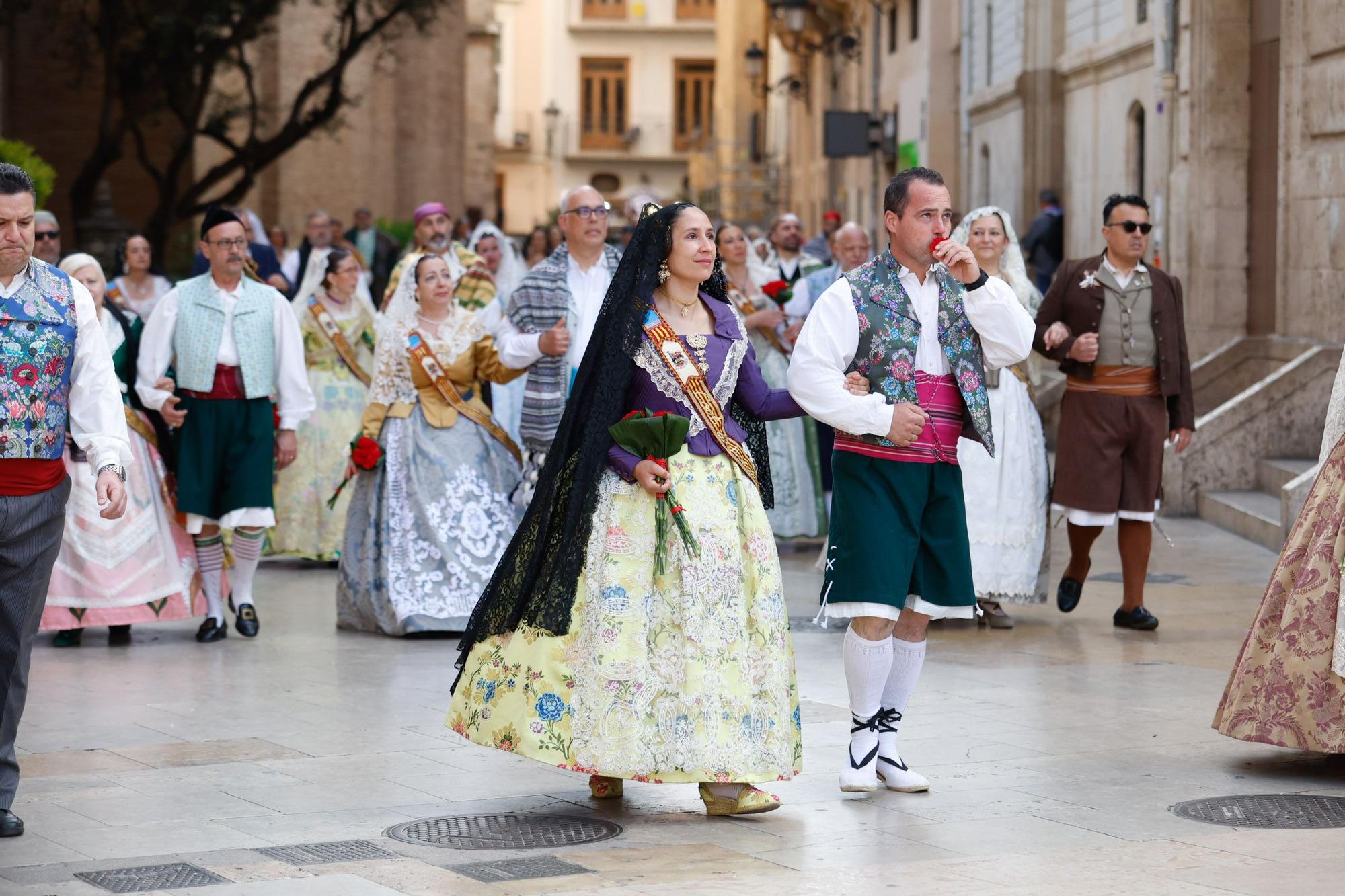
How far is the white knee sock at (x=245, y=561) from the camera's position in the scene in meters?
10.1

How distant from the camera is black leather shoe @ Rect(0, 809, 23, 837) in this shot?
5.91 meters

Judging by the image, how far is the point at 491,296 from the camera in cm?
1127

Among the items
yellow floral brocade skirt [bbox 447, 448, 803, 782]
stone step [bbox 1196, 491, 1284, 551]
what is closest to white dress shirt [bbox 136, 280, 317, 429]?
yellow floral brocade skirt [bbox 447, 448, 803, 782]

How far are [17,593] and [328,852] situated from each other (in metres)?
1.22

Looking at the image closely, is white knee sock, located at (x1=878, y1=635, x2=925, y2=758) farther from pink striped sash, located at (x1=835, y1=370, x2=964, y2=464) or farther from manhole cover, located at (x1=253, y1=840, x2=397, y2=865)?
manhole cover, located at (x1=253, y1=840, x2=397, y2=865)

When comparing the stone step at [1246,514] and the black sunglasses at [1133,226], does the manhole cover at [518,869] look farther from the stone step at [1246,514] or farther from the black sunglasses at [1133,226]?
the stone step at [1246,514]

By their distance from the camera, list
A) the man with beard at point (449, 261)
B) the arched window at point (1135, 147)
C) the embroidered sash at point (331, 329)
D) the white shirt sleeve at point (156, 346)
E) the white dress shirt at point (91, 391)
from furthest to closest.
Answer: the arched window at point (1135, 147)
the embroidered sash at point (331, 329)
the man with beard at point (449, 261)
the white shirt sleeve at point (156, 346)
the white dress shirt at point (91, 391)

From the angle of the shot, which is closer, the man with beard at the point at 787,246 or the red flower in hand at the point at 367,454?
the red flower in hand at the point at 367,454

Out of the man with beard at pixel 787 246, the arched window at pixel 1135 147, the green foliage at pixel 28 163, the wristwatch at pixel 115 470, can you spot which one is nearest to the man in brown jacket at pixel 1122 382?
the man with beard at pixel 787 246

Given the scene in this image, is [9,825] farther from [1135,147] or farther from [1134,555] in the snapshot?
[1135,147]

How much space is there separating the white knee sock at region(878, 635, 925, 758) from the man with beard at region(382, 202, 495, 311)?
4.51 meters

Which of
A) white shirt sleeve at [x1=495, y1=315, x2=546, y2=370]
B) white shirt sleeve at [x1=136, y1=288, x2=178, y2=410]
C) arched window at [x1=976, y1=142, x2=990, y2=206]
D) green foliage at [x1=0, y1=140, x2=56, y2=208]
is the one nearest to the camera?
white shirt sleeve at [x1=495, y1=315, x2=546, y2=370]

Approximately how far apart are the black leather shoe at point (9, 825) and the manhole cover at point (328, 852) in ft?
2.45

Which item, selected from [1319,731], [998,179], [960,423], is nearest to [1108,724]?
[1319,731]
